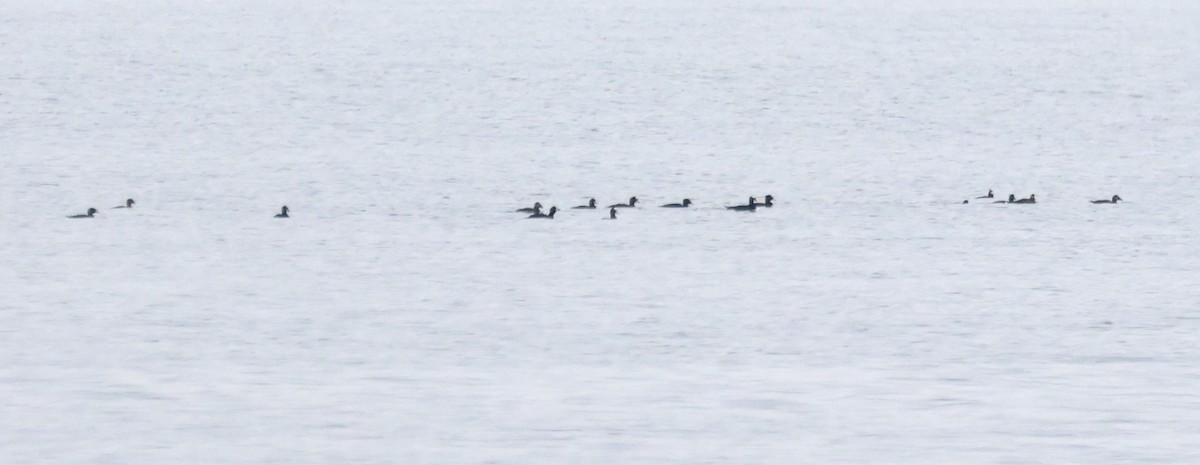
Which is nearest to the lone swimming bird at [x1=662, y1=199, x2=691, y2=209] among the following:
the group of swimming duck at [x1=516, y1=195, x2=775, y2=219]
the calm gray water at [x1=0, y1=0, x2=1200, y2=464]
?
the group of swimming duck at [x1=516, y1=195, x2=775, y2=219]

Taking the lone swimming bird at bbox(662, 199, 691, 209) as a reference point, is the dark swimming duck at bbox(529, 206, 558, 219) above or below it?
below

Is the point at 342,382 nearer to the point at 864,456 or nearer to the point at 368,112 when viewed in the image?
the point at 864,456

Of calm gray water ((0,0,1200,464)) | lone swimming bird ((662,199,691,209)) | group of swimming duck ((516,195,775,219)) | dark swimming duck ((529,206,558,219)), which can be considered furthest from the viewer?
lone swimming bird ((662,199,691,209))

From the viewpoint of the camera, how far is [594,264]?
21531 millimetres

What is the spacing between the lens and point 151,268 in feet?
67.8

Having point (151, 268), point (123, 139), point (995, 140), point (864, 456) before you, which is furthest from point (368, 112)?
point (864, 456)

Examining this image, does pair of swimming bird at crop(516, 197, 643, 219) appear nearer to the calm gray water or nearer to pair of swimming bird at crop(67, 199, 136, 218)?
the calm gray water

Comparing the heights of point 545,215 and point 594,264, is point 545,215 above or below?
above

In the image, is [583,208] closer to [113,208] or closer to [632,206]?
[632,206]

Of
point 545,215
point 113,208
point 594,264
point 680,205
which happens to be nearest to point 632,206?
point 680,205

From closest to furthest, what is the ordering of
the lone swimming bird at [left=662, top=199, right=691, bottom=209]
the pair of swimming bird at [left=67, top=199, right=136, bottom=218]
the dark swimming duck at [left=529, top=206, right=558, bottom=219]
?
the pair of swimming bird at [left=67, top=199, right=136, bottom=218], the dark swimming duck at [left=529, top=206, right=558, bottom=219], the lone swimming bird at [left=662, top=199, right=691, bottom=209]

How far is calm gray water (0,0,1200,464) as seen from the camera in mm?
11742

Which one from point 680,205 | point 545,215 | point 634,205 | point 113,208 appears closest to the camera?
point 545,215

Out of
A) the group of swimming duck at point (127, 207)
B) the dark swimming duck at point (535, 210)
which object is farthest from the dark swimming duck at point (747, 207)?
→ the group of swimming duck at point (127, 207)
